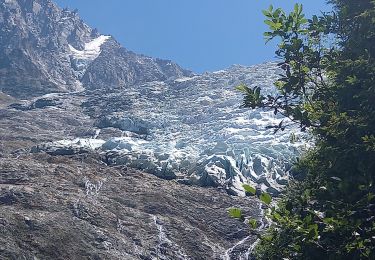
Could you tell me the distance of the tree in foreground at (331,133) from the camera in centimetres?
775

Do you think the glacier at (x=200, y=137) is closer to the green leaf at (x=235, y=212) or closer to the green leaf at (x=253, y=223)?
the green leaf at (x=253, y=223)

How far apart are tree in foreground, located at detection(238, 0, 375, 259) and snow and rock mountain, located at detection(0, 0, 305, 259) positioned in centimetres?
202

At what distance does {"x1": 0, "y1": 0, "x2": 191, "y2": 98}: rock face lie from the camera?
348ft

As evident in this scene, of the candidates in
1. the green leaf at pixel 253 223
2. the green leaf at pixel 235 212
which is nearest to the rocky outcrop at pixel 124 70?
the green leaf at pixel 253 223

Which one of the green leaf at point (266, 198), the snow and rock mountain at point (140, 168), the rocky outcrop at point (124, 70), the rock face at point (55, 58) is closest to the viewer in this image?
the green leaf at point (266, 198)

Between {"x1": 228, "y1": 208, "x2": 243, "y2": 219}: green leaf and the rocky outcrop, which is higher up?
the rocky outcrop

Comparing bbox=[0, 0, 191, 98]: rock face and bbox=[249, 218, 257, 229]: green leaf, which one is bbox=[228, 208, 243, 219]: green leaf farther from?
bbox=[0, 0, 191, 98]: rock face

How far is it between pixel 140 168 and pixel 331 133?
3257cm

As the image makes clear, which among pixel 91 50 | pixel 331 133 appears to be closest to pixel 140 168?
pixel 331 133

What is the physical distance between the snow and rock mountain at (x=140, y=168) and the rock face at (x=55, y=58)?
71.9 feet

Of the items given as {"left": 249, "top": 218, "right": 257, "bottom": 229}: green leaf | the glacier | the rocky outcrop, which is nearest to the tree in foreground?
{"left": 249, "top": 218, "right": 257, "bottom": 229}: green leaf

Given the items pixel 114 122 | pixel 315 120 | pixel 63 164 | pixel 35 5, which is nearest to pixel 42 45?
pixel 35 5

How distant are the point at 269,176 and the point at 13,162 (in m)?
16.1

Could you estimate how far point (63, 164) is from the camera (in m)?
38.6
